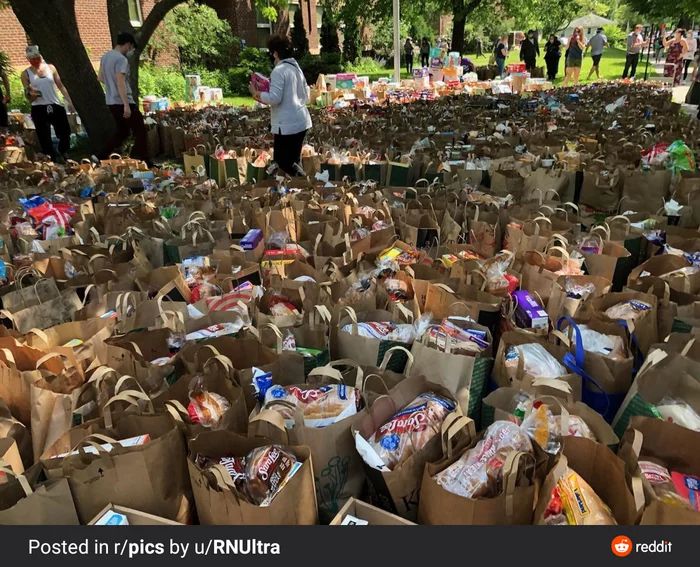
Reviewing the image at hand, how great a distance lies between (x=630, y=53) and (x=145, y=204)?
19726 millimetres

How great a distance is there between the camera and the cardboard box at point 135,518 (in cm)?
152

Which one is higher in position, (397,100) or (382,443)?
(397,100)

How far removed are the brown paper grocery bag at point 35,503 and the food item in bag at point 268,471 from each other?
1.67 ft

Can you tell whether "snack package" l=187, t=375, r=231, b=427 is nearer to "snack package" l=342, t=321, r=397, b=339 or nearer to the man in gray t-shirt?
"snack package" l=342, t=321, r=397, b=339

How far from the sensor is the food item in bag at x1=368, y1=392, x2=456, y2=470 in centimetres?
168

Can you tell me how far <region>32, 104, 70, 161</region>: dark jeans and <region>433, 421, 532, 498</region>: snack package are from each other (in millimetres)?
8184

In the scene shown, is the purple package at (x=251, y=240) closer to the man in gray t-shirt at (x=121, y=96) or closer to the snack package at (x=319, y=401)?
the snack package at (x=319, y=401)

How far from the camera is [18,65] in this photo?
1609 cm

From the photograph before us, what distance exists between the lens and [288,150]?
19.0ft

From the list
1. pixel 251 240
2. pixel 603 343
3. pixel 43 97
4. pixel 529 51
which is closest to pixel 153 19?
pixel 43 97

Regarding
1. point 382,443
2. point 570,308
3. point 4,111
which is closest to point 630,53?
point 4,111

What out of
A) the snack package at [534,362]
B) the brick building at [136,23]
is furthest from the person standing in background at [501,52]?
the snack package at [534,362]

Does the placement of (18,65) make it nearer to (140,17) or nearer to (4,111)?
(140,17)

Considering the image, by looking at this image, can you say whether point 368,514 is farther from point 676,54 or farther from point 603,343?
point 676,54
